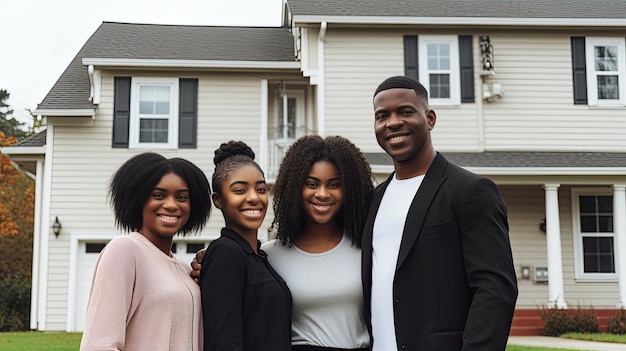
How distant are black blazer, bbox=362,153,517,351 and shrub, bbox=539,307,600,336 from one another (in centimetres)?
1139

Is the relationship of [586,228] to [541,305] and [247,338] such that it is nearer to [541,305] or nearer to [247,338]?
[541,305]

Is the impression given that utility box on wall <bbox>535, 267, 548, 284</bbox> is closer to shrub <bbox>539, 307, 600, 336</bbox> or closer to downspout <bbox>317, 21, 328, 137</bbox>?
shrub <bbox>539, 307, 600, 336</bbox>

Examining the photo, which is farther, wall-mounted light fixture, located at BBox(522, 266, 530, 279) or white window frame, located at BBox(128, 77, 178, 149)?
white window frame, located at BBox(128, 77, 178, 149)

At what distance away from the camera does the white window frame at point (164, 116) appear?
16.1 metres

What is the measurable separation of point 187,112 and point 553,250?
8.24 meters

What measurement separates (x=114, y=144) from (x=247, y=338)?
44.1ft

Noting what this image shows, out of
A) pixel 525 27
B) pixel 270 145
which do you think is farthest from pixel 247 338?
pixel 525 27

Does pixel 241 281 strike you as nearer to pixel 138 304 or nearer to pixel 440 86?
pixel 138 304

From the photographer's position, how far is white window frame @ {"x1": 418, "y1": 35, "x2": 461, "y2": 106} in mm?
15734

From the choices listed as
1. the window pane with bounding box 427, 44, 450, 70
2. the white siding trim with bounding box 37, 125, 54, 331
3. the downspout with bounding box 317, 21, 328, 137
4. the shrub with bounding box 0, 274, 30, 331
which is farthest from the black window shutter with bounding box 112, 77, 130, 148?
the window pane with bounding box 427, 44, 450, 70

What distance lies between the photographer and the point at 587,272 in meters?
15.7

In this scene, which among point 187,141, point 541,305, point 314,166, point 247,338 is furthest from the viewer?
point 187,141

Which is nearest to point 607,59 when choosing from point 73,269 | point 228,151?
point 73,269

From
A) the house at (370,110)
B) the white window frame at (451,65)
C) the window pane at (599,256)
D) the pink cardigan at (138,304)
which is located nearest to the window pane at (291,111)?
the house at (370,110)
